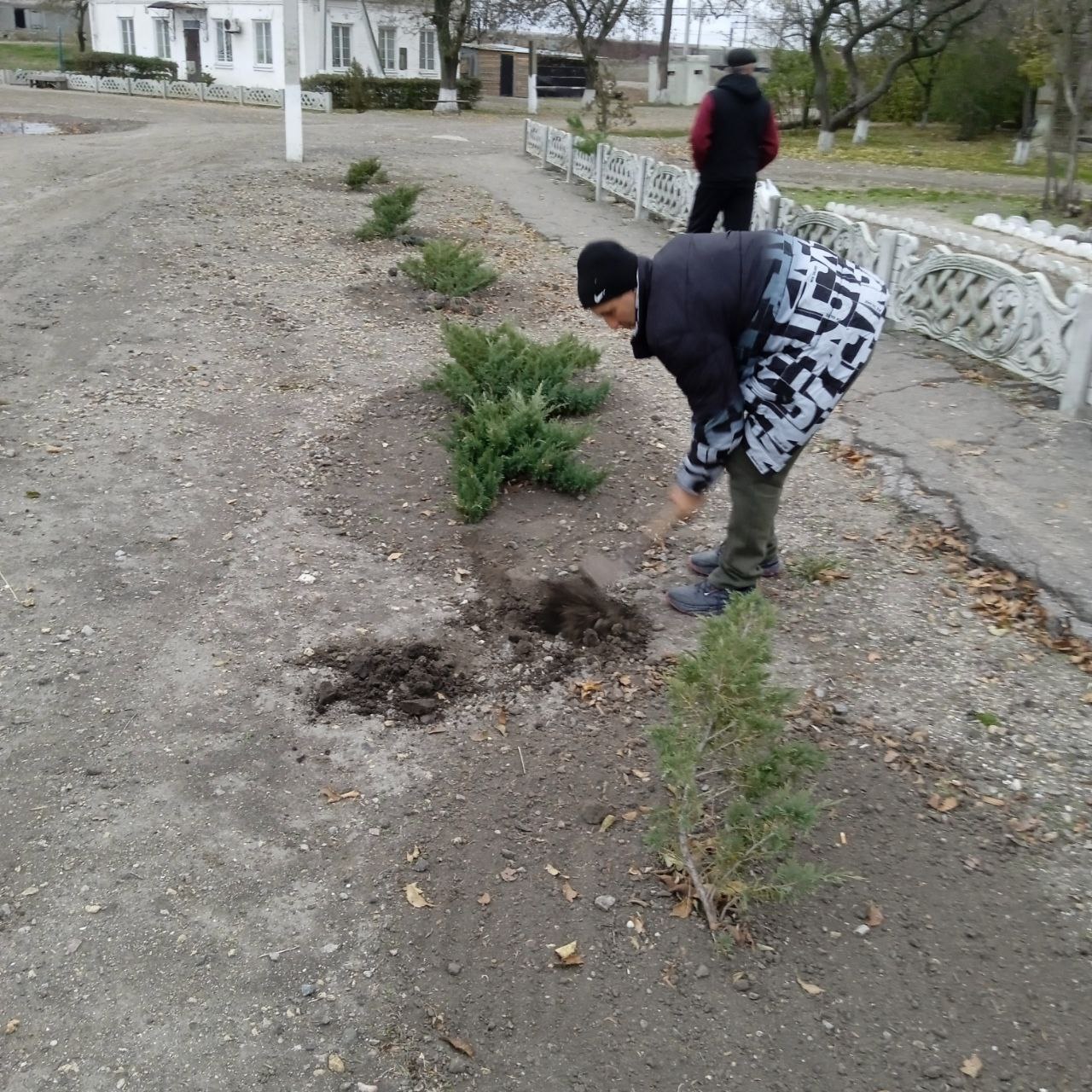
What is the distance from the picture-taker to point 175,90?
3281 cm

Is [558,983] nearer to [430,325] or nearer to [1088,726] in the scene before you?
[1088,726]

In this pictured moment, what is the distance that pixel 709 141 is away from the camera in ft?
26.8

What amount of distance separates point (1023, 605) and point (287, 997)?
3.11 metres

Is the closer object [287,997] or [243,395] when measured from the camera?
[287,997]

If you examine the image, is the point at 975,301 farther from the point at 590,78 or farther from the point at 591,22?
the point at 591,22

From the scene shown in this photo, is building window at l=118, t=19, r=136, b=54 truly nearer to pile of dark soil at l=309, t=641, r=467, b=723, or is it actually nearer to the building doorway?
the building doorway

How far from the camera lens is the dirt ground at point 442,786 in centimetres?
248

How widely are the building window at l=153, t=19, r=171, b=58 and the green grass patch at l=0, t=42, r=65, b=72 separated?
368cm

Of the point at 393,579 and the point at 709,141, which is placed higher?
the point at 709,141

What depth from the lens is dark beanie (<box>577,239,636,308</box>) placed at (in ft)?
10.8

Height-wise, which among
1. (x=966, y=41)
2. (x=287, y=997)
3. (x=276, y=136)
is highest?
(x=966, y=41)

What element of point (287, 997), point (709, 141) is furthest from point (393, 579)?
point (709, 141)

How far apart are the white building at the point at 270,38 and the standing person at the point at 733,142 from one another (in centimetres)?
3064

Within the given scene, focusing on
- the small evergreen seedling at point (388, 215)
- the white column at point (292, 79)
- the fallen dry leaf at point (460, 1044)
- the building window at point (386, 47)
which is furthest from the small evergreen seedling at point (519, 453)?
the building window at point (386, 47)
